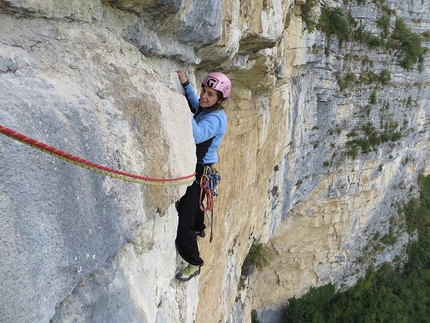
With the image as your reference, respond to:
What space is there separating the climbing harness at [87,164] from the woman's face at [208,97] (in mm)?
759

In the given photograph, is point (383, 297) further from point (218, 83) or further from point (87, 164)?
point (87, 164)

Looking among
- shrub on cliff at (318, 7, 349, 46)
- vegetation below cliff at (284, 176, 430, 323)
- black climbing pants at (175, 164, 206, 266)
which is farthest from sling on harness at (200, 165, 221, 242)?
vegetation below cliff at (284, 176, 430, 323)

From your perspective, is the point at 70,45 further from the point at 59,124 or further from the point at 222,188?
the point at 222,188

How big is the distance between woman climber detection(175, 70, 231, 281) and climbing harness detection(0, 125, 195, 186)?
599 millimetres

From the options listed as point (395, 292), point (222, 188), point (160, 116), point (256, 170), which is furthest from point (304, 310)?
point (160, 116)

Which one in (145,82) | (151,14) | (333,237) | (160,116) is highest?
(151,14)

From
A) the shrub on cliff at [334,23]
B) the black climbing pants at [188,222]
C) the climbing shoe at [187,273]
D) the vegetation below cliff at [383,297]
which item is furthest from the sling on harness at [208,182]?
the vegetation below cliff at [383,297]

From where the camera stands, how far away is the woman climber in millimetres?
2293

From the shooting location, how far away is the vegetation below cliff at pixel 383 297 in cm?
1216

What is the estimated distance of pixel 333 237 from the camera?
11.6 metres

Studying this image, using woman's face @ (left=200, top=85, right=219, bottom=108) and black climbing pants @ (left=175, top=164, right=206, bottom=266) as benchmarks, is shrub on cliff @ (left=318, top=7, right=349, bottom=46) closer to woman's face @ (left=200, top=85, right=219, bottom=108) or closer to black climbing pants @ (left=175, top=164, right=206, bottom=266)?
woman's face @ (left=200, top=85, right=219, bottom=108)

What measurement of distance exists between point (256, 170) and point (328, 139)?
4760 mm

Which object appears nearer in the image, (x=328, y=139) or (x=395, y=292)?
(x=328, y=139)

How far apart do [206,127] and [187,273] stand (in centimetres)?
126
